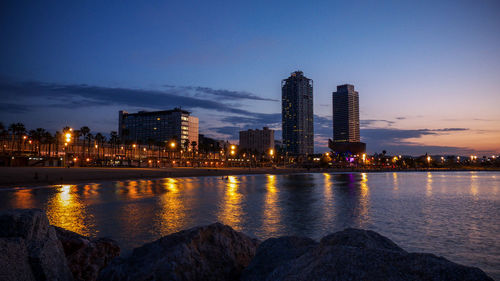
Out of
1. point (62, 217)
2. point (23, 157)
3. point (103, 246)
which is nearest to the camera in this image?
point (103, 246)

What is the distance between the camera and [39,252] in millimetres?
4160

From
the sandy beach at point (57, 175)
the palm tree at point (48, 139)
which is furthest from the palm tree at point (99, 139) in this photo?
the sandy beach at point (57, 175)

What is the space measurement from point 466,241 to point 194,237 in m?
13.9

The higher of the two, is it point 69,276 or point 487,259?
point 69,276


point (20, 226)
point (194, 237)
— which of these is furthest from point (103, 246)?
point (194, 237)

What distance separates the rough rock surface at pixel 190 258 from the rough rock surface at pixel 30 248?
2.37 feet

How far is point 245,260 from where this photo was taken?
5207mm

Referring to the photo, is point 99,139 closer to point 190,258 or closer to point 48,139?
point 48,139

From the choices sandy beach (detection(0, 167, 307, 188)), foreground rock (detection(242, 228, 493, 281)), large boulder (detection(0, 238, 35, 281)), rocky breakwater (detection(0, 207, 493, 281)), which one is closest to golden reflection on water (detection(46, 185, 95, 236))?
rocky breakwater (detection(0, 207, 493, 281))

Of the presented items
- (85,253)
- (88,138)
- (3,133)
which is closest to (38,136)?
(3,133)

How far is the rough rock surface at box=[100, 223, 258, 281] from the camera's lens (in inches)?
157

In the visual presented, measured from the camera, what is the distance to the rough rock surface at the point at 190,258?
13.1ft

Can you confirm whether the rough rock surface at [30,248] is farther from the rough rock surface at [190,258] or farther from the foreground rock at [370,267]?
Result: the foreground rock at [370,267]

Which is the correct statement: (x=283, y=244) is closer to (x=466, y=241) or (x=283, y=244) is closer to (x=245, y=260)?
(x=245, y=260)
